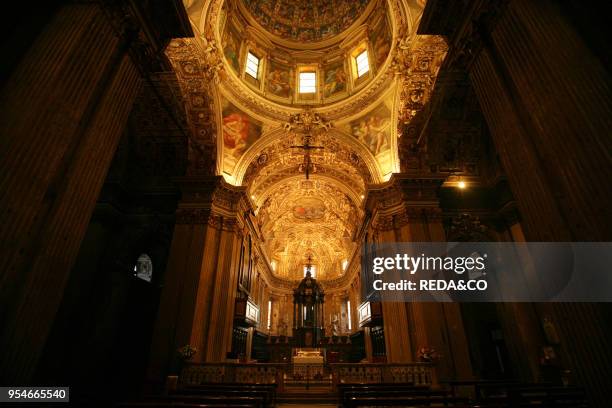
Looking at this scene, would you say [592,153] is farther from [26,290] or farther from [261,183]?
[261,183]

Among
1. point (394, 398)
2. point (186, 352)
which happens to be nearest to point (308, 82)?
point (186, 352)

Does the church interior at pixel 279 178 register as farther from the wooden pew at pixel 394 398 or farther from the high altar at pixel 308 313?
the high altar at pixel 308 313

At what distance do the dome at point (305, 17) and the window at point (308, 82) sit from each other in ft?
5.92

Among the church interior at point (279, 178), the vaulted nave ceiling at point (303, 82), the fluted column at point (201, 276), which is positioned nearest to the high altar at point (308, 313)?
the church interior at point (279, 178)

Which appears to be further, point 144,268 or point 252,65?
point 252,65

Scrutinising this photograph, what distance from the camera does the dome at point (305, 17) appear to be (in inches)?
580

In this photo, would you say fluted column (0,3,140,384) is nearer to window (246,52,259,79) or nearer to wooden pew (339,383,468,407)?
wooden pew (339,383,468,407)

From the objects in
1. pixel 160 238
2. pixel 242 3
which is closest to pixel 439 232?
pixel 160 238

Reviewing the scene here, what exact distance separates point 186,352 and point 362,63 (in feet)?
47.6

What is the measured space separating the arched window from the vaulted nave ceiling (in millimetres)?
5764

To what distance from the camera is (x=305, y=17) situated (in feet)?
51.4

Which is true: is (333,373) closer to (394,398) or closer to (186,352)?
(186,352)

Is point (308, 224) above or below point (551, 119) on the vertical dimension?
above

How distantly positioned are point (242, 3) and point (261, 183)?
29.8 feet
